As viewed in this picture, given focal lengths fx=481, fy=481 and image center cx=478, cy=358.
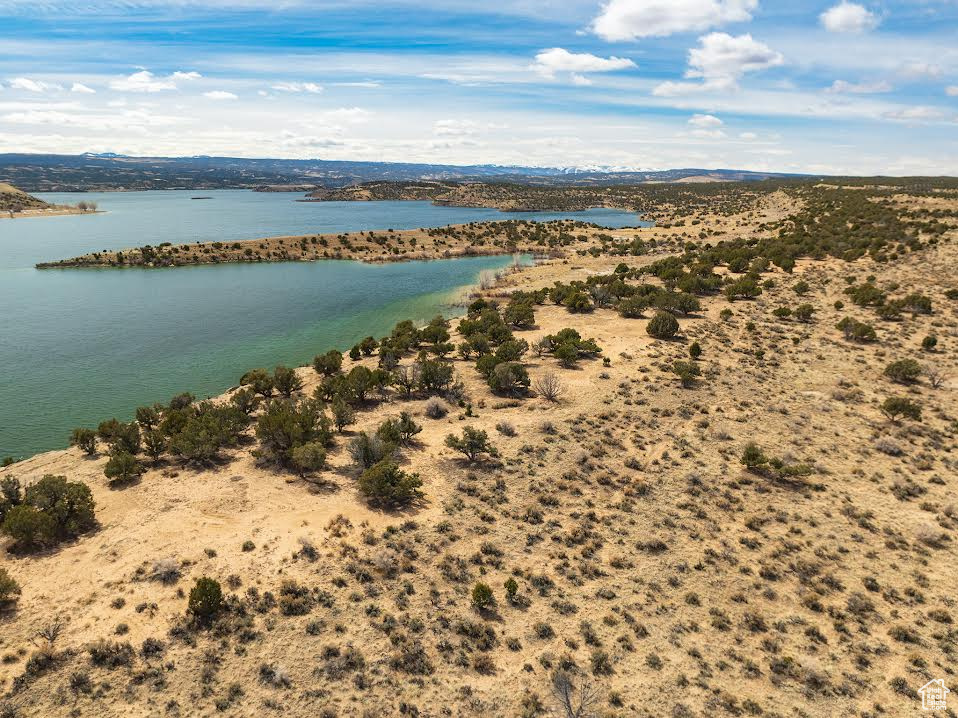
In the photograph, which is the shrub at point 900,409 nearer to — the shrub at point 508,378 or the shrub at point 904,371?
the shrub at point 904,371

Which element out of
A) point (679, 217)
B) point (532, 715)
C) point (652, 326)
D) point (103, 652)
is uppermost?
point (679, 217)

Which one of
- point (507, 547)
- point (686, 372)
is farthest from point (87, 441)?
point (686, 372)

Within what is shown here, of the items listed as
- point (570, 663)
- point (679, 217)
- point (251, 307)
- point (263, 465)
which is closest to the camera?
point (570, 663)

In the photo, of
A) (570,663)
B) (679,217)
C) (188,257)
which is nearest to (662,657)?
(570,663)

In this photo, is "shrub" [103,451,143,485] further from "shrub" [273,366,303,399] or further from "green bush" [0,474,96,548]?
"shrub" [273,366,303,399]

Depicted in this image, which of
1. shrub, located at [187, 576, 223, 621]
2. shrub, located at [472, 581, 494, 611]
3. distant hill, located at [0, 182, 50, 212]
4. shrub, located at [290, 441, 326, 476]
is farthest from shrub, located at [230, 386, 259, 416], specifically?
distant hill, located at [0, 182, 50, 212]

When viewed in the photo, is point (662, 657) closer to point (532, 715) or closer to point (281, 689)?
point (532, 715)
